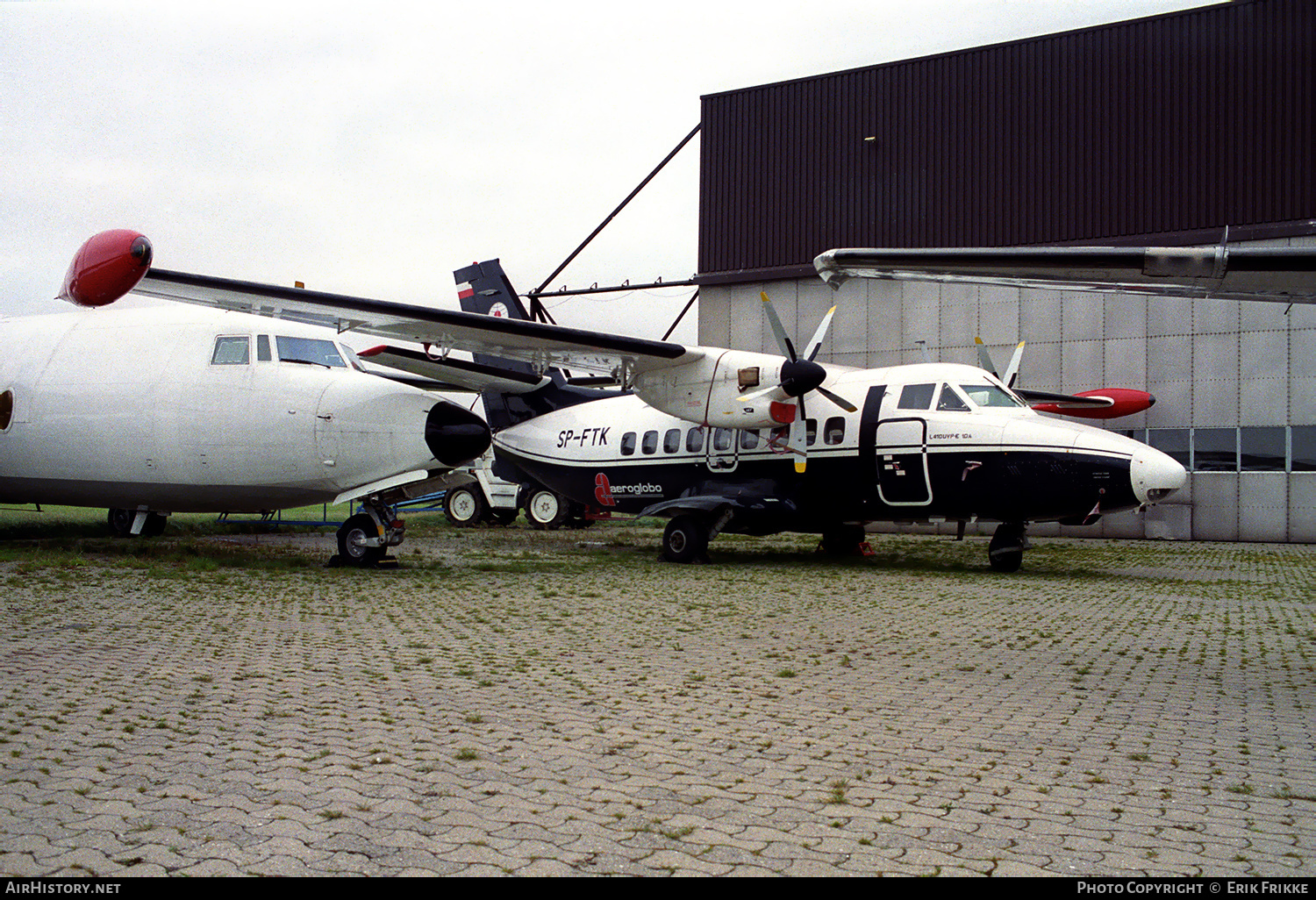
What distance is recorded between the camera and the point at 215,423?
12492mm

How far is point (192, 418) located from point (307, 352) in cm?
172

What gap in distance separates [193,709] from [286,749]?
108 centimetres

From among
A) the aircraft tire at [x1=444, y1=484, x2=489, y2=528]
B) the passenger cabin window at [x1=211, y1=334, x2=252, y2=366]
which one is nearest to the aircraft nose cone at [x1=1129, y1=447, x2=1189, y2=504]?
the passenger cabin window at [x1=211, y1=334, x2=252, y2=366]

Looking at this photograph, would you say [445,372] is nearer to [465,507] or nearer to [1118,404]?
[465,507]

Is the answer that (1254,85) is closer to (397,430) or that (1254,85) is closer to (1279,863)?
(397,430)

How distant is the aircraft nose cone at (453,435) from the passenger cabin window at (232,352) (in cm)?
280

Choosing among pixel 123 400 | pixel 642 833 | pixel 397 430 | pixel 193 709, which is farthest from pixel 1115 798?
pixel 123 400

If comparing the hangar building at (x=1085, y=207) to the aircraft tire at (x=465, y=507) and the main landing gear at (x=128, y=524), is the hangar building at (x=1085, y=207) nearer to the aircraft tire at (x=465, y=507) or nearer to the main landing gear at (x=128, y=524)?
the aircraft tire at (x=465, y=507)

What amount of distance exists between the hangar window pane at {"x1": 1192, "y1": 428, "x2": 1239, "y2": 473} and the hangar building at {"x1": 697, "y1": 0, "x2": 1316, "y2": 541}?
0.14 ft

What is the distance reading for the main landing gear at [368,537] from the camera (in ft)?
41.4

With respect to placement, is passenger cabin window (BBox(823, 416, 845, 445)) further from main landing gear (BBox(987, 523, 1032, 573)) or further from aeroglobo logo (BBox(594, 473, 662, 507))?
aeroglobo logo (BBox(594, 473, 662, 507))

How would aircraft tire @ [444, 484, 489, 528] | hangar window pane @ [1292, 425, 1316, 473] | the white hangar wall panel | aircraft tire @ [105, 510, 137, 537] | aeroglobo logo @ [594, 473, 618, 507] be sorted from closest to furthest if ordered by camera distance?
aeroglobo logo @ [594, 473, 618, 507] < aircraft tire @ [105, 510, 137, 537] < hangar window pane @ [1292, 425, 1316, 473] < the white hangar wall panel < aircraft tire @ [444, 484, 489, 528]

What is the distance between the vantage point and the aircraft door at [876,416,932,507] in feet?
44.9

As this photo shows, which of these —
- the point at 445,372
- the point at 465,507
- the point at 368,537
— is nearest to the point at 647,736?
the point at 368,537
